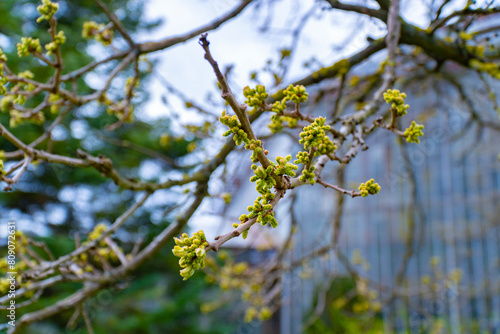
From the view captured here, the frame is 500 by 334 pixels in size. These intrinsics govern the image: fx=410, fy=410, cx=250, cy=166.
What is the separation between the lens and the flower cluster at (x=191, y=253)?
0.56 m

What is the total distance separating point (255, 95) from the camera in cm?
79

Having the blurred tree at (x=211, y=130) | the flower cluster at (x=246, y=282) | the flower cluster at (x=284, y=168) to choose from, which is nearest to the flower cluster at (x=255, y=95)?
the blurred tree at (x=211, y=130)

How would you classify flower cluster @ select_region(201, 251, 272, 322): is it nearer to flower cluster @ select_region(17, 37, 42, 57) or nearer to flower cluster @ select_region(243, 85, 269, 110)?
flower cluster @ select_region(17, 37, 42, 57)

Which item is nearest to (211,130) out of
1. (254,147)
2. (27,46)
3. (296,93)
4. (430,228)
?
(27,46)

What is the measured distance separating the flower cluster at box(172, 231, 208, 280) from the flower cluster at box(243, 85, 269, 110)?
302 mm

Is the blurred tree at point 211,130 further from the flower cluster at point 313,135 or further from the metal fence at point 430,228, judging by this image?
the metal fence at point 430,228

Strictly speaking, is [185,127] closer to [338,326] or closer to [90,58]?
[90,58]

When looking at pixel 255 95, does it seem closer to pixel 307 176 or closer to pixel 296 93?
pixel 296 93

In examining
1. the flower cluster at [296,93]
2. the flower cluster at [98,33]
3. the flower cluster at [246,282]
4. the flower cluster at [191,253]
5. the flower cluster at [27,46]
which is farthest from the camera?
the flower cluster at [246,282]

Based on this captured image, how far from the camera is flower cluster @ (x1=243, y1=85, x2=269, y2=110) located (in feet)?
2.55

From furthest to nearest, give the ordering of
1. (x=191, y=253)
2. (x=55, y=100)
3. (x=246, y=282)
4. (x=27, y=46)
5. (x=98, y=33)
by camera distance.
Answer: (x=246, y=282) < (x=98, y=33) < (x=55, y=100) < (x=27, y=46) < (x=191, y=253)

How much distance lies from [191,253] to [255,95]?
35cm

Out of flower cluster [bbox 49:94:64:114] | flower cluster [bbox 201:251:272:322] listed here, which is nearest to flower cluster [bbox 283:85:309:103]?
flower cluster [bbox 49:94:64:114]

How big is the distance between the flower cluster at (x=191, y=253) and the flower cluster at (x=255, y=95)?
30 cm
